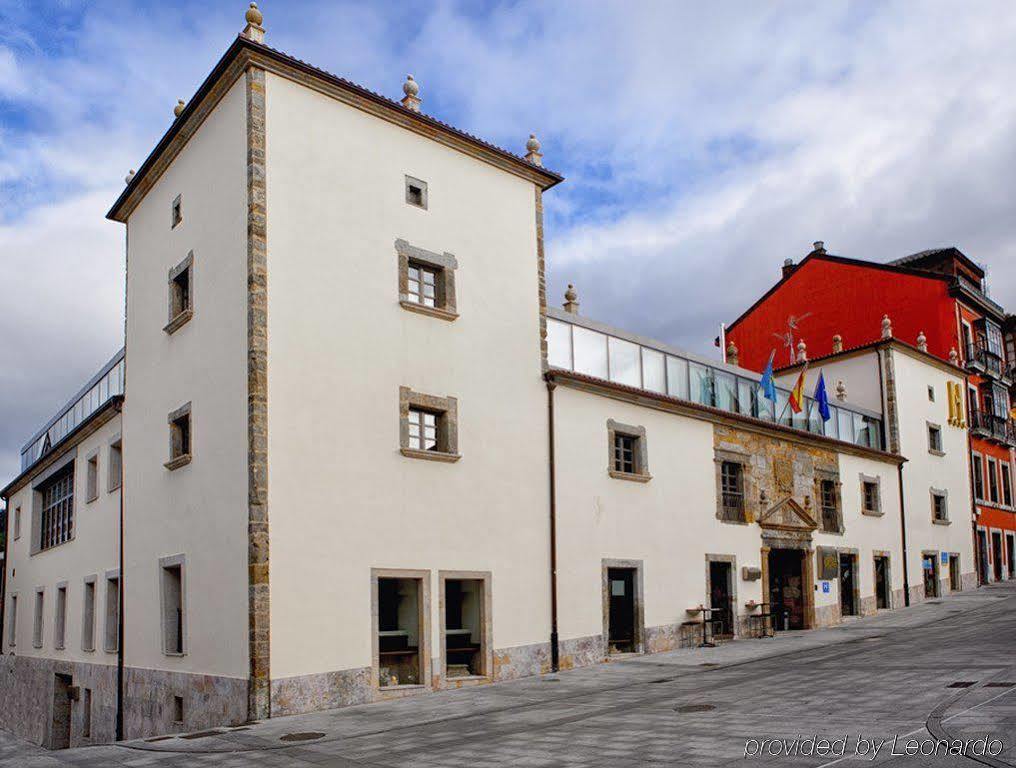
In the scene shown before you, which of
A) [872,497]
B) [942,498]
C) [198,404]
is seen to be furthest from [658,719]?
[942,498]

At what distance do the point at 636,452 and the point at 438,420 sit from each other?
647 cm

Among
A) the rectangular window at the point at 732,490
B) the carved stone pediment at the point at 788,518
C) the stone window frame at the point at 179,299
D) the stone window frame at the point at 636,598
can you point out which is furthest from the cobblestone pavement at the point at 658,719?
the stone window frame at the point at 179,299

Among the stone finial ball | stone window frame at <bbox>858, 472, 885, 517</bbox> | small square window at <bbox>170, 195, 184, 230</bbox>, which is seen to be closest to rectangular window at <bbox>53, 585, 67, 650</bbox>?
small square window at <bbox>170, 195, 184, 230</bbox>

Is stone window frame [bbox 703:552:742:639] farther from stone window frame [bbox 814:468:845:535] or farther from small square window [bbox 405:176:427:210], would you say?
small square window [bbox 405:176:427:210]

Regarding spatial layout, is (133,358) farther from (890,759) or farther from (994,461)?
(994,461)

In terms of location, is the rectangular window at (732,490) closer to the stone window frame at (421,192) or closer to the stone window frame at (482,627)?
the stone window frame at (482,627)

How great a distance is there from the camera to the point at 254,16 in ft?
59.7

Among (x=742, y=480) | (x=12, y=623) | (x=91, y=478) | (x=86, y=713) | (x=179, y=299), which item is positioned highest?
(x=179, y=299)

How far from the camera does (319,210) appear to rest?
→ 61.0 ft

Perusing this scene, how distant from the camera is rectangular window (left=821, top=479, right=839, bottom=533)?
31719 mm

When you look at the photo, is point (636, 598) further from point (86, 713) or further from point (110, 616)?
point (86, 713)

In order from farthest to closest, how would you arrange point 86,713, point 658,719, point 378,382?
1. point 86,713
2. point 378,382
3. point 658,719

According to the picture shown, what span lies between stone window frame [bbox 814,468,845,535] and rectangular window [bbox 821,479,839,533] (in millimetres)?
43

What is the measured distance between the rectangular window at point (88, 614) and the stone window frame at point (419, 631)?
10202 millimetres
